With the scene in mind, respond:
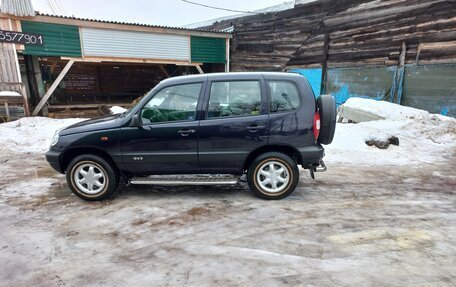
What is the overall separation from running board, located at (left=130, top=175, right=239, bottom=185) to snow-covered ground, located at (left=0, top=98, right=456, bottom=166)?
3269 mm

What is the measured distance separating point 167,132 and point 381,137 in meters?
5.78

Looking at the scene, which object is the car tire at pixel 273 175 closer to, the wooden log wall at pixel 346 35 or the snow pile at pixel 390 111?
the snow pile at pixel 390 111

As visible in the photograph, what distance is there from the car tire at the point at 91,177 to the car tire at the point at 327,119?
129 inches

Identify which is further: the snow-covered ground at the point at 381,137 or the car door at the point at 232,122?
the snow-covered ground at the point at 381,137

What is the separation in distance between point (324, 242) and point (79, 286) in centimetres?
251

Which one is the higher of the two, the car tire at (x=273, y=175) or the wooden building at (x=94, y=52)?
the wooden building at (x=94, y=52)

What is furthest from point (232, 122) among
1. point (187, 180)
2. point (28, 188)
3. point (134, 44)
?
point (134, 44)

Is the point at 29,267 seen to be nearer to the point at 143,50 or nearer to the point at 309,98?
the point at 309,98

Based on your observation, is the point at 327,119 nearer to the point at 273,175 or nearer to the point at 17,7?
the point at 273,175

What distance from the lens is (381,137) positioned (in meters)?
7.64

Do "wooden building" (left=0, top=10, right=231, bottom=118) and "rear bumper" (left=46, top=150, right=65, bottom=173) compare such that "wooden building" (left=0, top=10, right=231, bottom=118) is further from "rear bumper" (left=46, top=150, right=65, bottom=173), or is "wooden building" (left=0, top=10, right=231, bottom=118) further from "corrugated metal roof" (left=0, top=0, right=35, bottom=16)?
"rear bumper" (left=46, top=150, right=65, bottom=173)

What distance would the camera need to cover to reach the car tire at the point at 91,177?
4.59 meters

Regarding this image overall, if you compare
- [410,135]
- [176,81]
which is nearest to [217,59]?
[410,135]

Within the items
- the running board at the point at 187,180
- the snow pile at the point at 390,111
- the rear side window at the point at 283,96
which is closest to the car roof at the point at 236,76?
the rear side window at the point at 283,96
